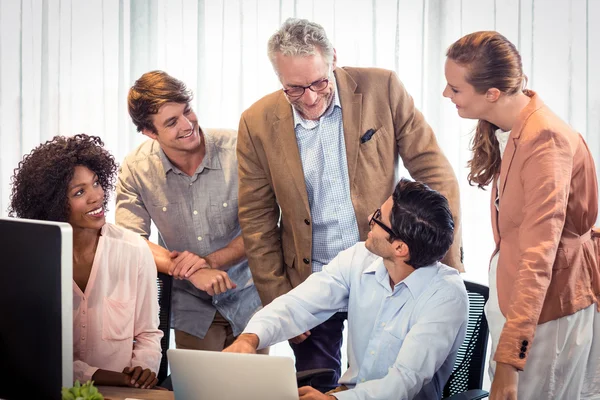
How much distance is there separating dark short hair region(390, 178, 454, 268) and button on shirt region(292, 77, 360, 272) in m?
0.42

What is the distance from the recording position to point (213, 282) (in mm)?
2738

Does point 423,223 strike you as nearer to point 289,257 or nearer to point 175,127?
point 289,257

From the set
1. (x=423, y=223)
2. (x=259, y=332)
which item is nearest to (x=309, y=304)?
(x=259, y=332)

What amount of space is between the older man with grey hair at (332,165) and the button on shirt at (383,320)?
22 cm

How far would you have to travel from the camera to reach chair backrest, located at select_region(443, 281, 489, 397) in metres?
2.27

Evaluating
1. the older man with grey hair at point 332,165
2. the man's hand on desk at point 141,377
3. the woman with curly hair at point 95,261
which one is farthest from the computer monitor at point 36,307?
the older man with grey hair at point 332,165

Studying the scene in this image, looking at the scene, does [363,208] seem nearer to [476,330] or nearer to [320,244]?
[320,244]


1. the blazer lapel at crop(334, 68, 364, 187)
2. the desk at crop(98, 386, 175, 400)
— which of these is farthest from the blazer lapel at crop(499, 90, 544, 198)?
the desk at crop(98, 386, 175, 400)

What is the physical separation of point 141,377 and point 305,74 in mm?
1060

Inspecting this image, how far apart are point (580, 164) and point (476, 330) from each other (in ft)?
2.09

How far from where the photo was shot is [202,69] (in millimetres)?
4258

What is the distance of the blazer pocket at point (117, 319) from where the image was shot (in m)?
2.36

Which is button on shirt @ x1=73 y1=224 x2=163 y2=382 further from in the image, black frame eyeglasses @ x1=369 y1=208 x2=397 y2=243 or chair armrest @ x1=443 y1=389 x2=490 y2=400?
chair armrest @ x1=443 y1=389 x2=490 y2=400

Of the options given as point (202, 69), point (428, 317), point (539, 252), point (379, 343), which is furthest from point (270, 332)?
point (202, 69)
